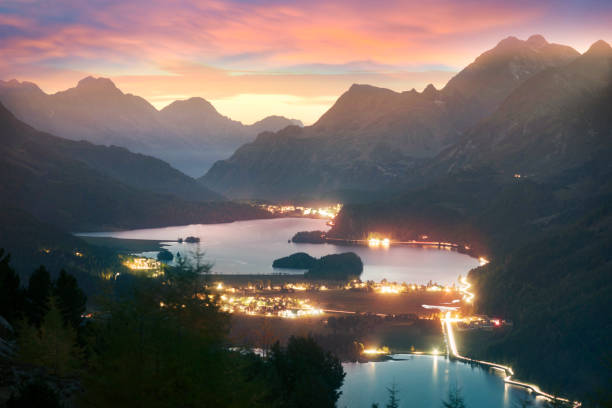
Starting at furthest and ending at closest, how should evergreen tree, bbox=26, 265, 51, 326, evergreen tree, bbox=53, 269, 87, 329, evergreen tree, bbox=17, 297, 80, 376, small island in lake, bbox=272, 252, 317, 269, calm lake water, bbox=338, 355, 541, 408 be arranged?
small island in lake, bbox=272, 252, 317, 269 → calm lake water, bbox=338, 355, 541, 408 → evergreen tree, bbox=53, 269, 87, 329 → evergreen tree, bbox=26, 265, 51, 326 → evergreen tree, bbox=17, 297, 80, 376

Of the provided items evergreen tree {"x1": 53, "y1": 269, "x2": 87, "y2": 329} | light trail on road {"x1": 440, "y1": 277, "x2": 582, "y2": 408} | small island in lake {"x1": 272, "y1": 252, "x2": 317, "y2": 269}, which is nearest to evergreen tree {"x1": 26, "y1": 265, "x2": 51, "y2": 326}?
evergreen tree {"x1": 53, "y1": 269, "x2": 87, "y2": 329}

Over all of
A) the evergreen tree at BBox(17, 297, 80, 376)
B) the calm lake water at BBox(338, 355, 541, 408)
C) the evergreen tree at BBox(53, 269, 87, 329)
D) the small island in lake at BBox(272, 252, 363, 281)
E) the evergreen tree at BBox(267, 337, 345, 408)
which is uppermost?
the small island in lake at BBox(272, 252, 363, 281)

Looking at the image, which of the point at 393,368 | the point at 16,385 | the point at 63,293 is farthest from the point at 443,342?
the point at 16,385

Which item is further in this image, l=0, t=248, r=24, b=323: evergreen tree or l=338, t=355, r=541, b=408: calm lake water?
l=338, t=355, r=541, b=408: calm lake water

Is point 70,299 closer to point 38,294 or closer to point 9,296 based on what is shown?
point 38,294

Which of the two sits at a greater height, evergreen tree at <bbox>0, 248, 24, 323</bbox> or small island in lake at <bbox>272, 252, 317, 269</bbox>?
small island in lake at <bbox>272, 252, 317, 269</bbox>

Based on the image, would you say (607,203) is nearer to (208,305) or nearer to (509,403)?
(509,403)

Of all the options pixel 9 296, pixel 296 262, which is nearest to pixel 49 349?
pixel 9 296

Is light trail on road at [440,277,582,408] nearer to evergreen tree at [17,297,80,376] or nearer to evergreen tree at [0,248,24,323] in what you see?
evergreen tree at [0,248,24,323]
